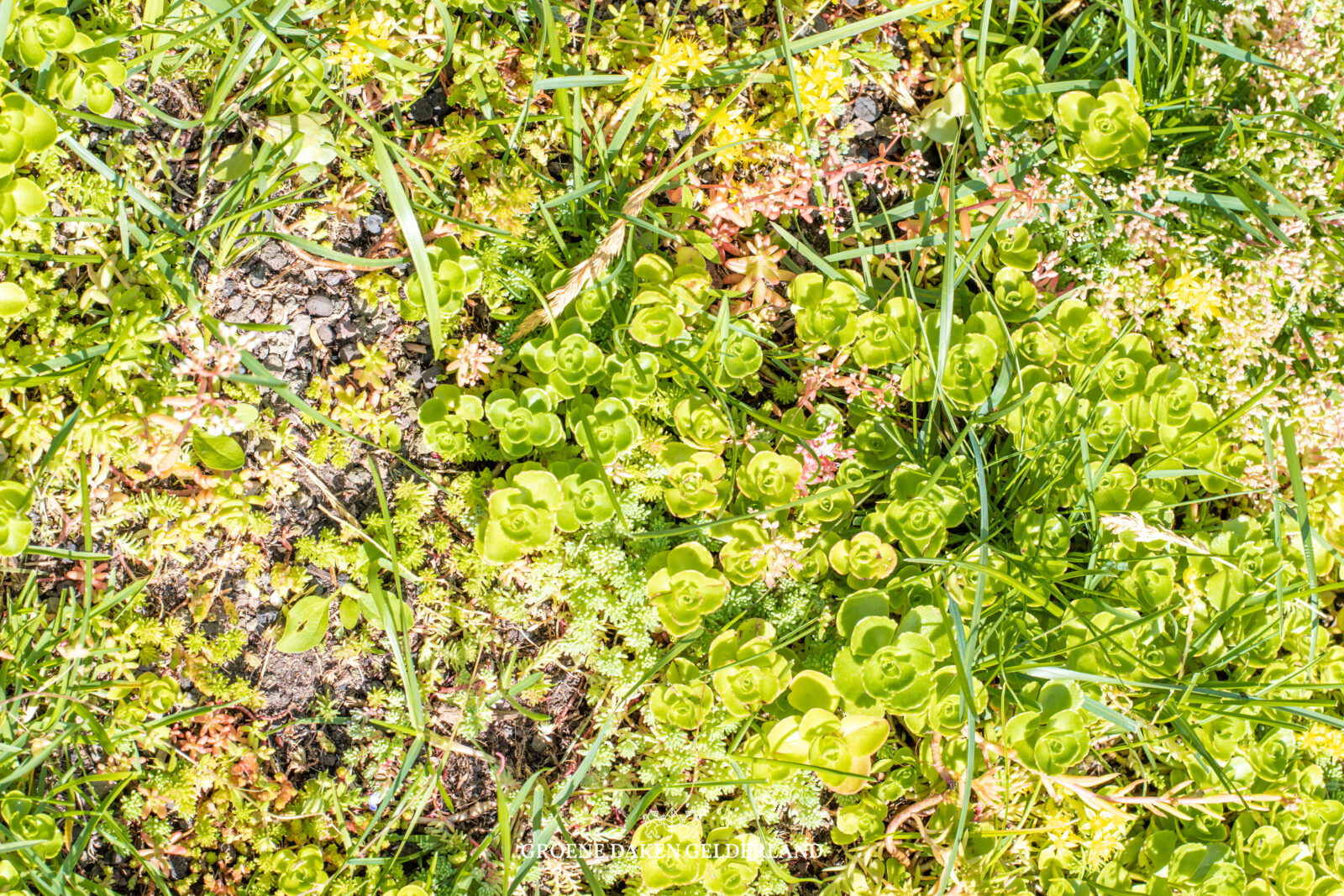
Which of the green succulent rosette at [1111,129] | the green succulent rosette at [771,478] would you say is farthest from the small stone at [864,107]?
the green succulent rosette at [771,478]

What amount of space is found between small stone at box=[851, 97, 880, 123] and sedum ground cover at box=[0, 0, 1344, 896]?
0.21 meters

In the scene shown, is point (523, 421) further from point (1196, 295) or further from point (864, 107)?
point (1196, 295)

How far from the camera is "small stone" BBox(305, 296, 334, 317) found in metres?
3.01

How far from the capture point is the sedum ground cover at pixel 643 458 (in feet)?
9.12

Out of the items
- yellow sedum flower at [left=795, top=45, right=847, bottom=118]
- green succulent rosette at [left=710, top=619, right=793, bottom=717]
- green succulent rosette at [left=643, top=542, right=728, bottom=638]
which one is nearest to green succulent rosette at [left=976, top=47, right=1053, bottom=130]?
yellow sedum flower at [left=795, top=45, right=847, bottom=118]

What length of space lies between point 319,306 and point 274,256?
9.3 inches

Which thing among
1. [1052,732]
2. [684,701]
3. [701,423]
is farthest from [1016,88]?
[684,701]

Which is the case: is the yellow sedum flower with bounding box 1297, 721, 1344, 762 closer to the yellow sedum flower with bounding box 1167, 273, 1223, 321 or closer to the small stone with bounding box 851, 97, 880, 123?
the yellow sedum flower with bounding box 1167, 273, 1223, 321

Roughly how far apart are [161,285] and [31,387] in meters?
0.56

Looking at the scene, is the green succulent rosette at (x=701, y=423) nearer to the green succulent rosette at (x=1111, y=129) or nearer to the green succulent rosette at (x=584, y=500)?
the green succulent rosette at (x=584, y=500)

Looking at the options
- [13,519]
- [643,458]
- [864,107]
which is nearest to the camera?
[13,519]

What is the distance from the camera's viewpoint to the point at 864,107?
3236mm

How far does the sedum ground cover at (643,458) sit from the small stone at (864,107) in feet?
0.70

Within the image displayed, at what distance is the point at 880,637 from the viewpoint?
2.68m
